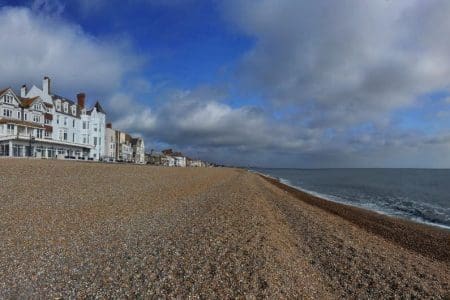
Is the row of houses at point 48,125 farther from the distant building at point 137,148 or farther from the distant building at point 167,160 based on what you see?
the distant building at point 167,160

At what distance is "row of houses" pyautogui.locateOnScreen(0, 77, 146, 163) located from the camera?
45438 mm

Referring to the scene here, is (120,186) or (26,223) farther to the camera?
(120,186)

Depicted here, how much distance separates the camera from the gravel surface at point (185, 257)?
6715mm

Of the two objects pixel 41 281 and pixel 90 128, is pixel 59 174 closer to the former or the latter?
pixel 41 281

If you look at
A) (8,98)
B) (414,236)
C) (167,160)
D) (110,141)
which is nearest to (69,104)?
(8,98)

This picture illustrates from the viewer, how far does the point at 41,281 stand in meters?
6.61

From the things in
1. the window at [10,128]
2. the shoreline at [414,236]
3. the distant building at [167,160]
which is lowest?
the shoreline at [414,236]

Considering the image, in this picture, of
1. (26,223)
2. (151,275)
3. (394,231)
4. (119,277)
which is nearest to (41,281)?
(119,277)

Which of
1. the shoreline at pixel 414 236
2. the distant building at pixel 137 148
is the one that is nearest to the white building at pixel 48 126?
the shoreline at pixel 414 236

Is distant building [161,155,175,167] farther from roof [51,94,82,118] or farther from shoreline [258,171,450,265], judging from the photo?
shoreline [258,171,450,265]

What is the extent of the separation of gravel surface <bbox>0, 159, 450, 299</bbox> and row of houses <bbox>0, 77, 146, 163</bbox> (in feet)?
118

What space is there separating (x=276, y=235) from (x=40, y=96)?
182 feet

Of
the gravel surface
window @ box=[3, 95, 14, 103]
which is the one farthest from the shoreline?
window @ box=[3, 95, 14, 103]

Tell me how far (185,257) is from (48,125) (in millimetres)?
54728
